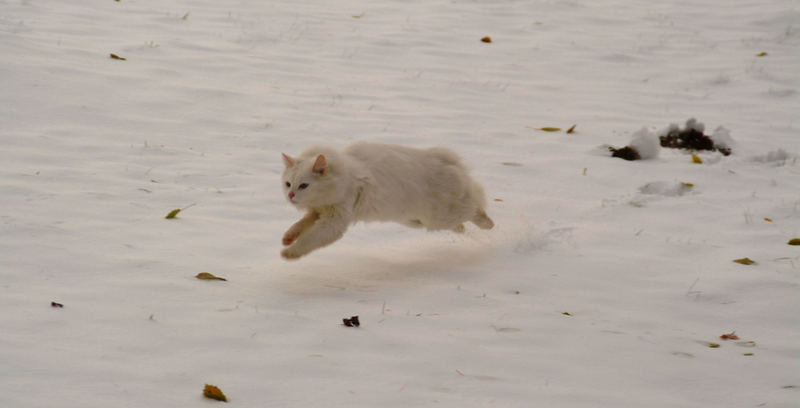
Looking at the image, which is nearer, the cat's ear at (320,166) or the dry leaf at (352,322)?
the dry leaf at (352,322)

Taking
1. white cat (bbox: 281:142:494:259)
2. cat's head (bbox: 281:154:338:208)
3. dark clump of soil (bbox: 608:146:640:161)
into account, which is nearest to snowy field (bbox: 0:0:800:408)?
dark clump of soil (bbox: 608:146:640:161)

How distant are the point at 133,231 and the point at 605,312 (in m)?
3.03

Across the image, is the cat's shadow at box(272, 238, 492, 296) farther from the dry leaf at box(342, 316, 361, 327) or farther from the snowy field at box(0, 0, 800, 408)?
the dry leaf at box(342, 316, 361, 327)

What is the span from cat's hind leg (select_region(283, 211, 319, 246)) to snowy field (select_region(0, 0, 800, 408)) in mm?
225

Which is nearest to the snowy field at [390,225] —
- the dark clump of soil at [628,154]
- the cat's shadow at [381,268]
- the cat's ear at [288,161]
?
the cat's shadow at [381,268]

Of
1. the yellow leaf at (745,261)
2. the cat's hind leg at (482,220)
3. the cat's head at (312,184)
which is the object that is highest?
the cat's head at (312,184)

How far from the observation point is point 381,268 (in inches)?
209

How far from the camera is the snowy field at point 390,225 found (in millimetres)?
3701

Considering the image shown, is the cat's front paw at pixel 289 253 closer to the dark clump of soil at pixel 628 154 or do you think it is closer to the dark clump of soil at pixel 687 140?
the dark clump of soil at pixel 628 154

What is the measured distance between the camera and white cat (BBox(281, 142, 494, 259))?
4949 millimetres

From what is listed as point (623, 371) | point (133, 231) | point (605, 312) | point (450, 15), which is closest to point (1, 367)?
point (133, 231)

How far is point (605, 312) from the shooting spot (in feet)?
15.1

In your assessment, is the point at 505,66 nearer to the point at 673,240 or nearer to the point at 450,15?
the point at 450,15

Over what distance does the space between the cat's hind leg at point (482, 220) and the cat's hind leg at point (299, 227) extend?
46.3 inches
